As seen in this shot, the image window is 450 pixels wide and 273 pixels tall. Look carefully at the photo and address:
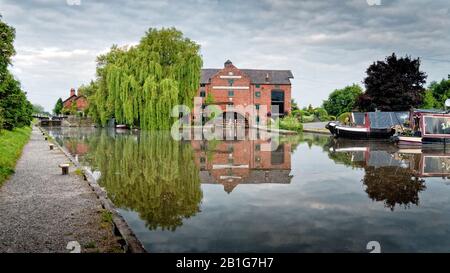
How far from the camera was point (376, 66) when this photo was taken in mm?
40188

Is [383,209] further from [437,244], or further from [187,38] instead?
[187,38]

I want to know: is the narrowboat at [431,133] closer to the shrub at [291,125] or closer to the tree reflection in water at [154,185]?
the tree reflection in water at [154,185]

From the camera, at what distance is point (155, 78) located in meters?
32.2

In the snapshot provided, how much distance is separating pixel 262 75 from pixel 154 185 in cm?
5223

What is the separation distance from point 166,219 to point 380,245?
3633mm

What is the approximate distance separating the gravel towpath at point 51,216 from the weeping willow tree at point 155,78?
19893 mm

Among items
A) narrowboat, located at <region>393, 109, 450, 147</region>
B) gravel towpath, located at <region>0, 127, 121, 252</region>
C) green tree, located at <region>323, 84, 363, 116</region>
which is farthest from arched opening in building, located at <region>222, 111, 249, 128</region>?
gravel towpath, located at <region>0, 127, 121, 252</region>

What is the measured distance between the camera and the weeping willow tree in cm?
3128

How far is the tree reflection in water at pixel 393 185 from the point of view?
28.9 feet

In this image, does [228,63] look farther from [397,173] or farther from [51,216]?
[51,216]

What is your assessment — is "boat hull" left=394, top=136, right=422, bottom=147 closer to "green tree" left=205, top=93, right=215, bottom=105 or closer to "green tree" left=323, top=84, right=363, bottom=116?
"green tree" left=205, top=93, right=215, bottom=105

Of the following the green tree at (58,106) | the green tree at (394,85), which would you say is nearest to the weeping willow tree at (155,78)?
the green tree at (394,85)

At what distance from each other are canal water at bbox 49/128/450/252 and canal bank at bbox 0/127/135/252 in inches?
22.8
